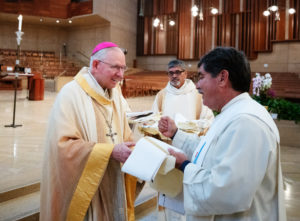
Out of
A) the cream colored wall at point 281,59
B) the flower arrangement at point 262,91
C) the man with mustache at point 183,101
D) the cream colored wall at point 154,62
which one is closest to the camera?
the man with mustache at point 183,101

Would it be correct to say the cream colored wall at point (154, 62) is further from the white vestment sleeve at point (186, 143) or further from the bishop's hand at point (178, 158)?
the bishop's hand at point (178, 158)

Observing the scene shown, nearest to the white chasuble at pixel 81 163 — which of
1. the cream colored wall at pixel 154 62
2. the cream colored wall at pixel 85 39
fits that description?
the cream colored wall at pixel 85 39

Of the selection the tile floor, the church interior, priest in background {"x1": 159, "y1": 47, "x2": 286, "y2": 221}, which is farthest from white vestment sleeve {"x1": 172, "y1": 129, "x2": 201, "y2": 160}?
the church interior

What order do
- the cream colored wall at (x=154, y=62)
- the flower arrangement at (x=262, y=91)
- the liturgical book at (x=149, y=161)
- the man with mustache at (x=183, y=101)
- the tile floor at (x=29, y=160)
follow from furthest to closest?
the cream colored wall at (x=154, y=62), the flower arrangement at (x=262, y=91), the man with mustache at (x=183, y=101), the tile floor at (x=29, y=160), the liturgical book at (x=149, y=161)

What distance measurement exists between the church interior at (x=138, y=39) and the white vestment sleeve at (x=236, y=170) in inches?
244

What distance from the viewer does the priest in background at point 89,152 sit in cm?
167

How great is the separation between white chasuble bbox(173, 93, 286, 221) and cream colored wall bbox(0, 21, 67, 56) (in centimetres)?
2092

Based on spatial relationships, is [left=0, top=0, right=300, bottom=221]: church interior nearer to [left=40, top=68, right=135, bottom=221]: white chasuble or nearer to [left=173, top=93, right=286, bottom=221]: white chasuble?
[left=40, top=68, right=135, bottom=221]: white chasuble

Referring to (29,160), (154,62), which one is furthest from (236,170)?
(154,62)

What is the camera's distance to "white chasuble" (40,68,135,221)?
5.49ft

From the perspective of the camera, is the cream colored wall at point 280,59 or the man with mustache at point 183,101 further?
the cream colored wall at point 280,59

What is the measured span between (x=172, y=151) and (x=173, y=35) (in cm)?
1929

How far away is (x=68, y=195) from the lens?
1.72 meters

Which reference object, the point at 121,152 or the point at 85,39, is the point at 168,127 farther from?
the point at 85,39
